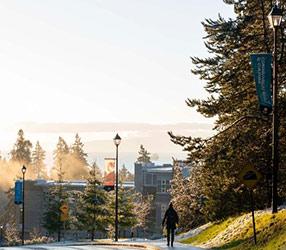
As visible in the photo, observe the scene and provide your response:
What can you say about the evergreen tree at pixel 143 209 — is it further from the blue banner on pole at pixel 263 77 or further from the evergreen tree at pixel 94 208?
the blue banner on pole at pixel 263 77

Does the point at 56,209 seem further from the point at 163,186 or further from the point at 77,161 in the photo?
the point at 77,161

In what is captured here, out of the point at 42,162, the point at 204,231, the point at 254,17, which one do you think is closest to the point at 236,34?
the point at 254,17

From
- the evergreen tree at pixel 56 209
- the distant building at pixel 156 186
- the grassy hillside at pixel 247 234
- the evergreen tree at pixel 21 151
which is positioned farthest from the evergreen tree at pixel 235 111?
the evergreen tree at pixel 21 151

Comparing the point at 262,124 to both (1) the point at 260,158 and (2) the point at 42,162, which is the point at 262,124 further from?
(2) the point at 42,162

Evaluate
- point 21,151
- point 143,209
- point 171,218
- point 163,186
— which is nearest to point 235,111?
point 171,218

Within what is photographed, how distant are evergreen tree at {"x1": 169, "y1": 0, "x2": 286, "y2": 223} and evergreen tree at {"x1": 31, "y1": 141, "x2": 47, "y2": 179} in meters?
152

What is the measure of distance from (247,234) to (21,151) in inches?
5742

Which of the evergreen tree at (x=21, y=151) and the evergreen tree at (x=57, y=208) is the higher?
the evergreen tree at (x=21, y=151)

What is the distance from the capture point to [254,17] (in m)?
34.8

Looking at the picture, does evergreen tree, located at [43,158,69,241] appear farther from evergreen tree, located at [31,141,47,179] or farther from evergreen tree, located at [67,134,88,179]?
evergreen tree, located at [31,141,47,179]

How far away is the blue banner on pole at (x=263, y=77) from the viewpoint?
890 inches

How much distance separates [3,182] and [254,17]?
13549 cm

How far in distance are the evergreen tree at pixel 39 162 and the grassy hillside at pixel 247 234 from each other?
528 ft

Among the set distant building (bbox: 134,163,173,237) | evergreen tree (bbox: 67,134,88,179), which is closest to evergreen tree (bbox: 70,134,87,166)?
evergreen tree (bbox: 67,134,88,179)
